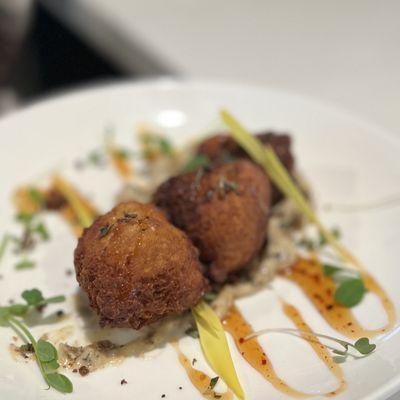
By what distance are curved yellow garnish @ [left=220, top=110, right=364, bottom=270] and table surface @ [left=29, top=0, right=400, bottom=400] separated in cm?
139

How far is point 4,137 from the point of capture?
277 cm

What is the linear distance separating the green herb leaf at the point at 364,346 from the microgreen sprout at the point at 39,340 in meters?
0.90

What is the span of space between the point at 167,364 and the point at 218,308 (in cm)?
31

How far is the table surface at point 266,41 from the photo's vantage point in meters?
4.04

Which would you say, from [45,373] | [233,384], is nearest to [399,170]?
[233,384]

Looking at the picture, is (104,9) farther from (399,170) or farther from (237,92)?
(399,170)

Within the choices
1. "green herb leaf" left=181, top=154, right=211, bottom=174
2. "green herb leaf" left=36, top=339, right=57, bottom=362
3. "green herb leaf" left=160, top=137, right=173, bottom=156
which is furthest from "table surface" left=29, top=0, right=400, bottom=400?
"green herb leaf" left=36, top=339, right=57, bottom=362

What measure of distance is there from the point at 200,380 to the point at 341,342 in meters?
0.47

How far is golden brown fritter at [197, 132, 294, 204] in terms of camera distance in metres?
2.53

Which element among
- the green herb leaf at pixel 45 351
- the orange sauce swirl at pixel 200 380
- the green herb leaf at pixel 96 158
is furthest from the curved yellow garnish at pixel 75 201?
the orange sauce swirl at pixel 200 380

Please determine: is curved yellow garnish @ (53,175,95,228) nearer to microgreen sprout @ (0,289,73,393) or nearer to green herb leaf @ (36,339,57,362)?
microgreen sprout @ (0,289,73,393)

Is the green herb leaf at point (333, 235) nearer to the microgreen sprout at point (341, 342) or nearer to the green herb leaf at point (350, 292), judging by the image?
the green herb leaf at point (350, 292)

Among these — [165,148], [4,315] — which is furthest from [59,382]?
[165,148]

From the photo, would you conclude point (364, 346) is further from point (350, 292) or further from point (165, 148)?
point (165, 148)
